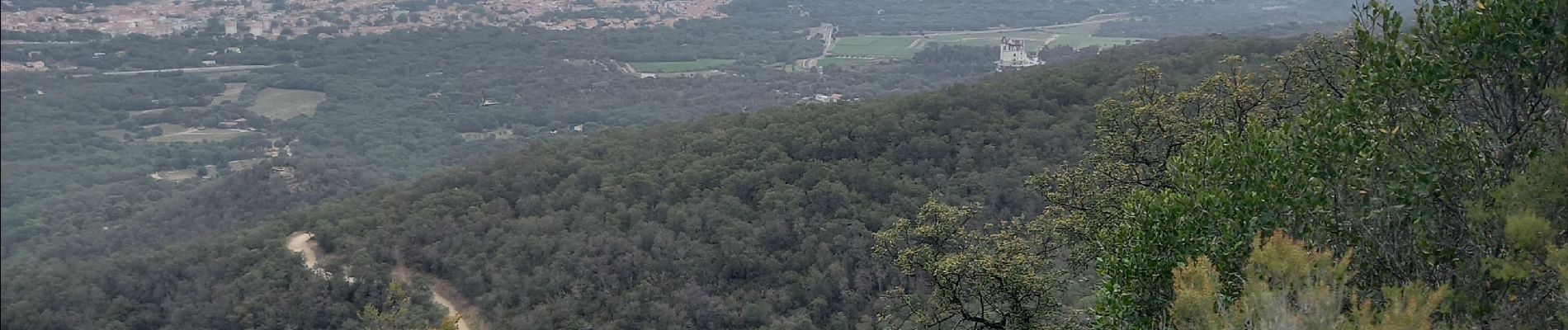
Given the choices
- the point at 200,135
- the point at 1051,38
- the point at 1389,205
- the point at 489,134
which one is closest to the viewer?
the point at 1389,205

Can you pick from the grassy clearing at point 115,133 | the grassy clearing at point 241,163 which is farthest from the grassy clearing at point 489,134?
the grassy clearing at point 115,133

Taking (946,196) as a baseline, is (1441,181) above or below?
above

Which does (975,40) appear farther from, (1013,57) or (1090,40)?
(1013,57)

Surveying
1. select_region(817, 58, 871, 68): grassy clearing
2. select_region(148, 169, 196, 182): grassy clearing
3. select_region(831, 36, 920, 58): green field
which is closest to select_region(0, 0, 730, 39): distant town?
select_region(148, 169, 196, 182): grassy clearing

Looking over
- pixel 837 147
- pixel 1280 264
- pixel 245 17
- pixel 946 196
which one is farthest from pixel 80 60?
pixel 1280 264

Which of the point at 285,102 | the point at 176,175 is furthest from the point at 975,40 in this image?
the point at 176,175

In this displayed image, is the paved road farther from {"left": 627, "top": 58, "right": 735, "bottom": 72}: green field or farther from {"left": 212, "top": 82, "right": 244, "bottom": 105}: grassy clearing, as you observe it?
{"left": 627, "top": 58, "right": 735, "bottom": 72}: green field

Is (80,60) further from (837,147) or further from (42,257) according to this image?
(837,147)
